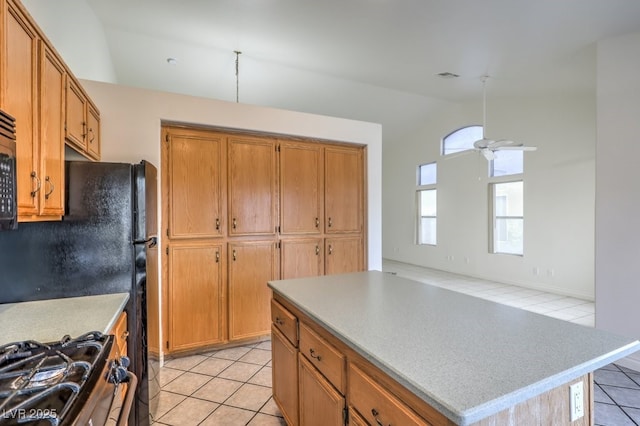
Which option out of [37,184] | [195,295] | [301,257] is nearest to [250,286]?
[195,295]

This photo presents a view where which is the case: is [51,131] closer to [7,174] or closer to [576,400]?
[7,174]

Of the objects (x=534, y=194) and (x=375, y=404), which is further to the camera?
(x=534, y=194)

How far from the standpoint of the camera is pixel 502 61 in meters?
3.81

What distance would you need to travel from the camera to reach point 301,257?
142 inches

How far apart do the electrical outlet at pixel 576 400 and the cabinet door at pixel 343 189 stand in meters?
2.85

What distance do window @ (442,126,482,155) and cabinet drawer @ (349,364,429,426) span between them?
6824mm

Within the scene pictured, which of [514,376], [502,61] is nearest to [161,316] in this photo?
[514,376]

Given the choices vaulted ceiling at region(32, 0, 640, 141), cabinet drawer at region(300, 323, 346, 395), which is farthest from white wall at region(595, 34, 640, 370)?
cabinet drawer at region(300, 323, 346, 395)

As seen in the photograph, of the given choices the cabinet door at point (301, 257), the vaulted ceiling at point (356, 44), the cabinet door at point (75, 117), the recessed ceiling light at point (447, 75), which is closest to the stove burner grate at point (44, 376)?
the cabinet door at point (75, 117)

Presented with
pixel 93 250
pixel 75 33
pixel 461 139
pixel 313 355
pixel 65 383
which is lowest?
pixel 313 355

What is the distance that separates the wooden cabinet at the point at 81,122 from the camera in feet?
6.06

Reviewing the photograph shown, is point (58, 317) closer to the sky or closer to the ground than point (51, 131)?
closer to the ground

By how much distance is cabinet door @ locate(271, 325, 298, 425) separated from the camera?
174 centimetres

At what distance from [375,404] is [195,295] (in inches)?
96.4
